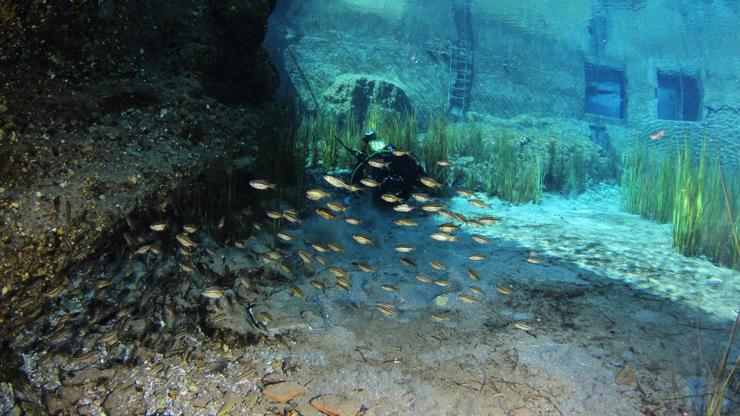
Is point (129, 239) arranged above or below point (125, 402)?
above

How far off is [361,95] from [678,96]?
2043cm

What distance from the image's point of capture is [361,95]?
49.7ft

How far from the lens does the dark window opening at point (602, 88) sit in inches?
887

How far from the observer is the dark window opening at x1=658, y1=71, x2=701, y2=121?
2044 cm

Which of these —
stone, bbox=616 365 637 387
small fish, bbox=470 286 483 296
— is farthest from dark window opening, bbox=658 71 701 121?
stone, bbox=616 365 637 387

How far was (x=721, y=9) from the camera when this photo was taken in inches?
902

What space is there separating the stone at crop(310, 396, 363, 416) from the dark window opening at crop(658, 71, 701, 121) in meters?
25.8

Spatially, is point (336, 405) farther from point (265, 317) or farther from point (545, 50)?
point (545, 50)

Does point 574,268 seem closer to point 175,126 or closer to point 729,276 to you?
point 729,276

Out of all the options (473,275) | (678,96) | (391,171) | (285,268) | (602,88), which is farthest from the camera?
(602,88)

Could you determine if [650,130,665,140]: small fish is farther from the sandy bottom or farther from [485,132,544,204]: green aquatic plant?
the sandy bottom

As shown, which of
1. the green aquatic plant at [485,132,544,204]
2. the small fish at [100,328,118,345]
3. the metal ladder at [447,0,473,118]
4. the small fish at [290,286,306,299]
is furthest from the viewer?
the metal ladder at [447,0,473,118]

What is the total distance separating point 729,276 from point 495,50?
1945 cm

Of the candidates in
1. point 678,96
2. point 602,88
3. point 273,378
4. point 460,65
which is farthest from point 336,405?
point 678,96
